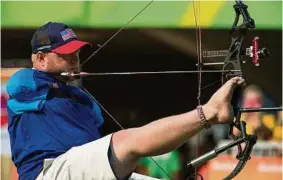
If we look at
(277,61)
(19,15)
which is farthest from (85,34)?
(277,61)

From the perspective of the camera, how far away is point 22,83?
2602 mm

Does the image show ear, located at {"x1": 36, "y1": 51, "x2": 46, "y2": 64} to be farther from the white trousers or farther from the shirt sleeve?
the white trousers

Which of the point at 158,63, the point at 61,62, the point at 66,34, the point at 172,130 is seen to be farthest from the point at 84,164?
the point at 158,63

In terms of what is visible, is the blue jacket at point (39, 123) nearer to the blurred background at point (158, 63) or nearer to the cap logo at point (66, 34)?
the cap logo at point (66, 34)

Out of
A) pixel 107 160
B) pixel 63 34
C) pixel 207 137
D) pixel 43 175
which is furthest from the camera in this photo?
pixel 207 137

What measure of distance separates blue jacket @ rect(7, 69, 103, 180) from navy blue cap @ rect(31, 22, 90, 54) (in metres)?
0.15

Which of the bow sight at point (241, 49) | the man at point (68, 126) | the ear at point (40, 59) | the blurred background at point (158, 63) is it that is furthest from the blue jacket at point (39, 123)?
the blurred background at point (158, 63)

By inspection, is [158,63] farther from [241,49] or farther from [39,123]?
[241,49]

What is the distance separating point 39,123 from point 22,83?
6.7 inches

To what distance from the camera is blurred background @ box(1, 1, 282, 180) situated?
503 cm

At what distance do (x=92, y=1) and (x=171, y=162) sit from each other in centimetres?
Result: 142

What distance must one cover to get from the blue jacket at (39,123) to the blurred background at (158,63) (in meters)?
2.27

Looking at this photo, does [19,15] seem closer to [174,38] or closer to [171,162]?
[174,38]

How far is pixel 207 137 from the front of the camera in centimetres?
537
